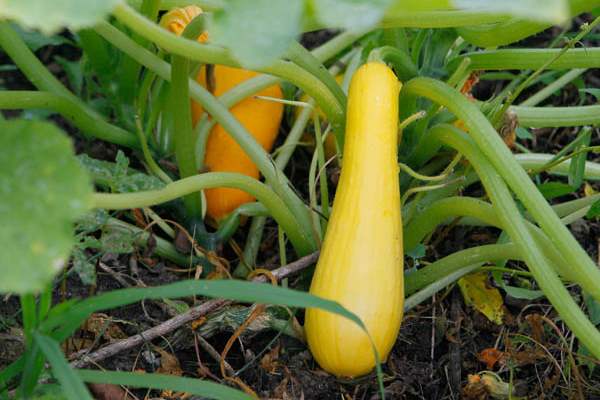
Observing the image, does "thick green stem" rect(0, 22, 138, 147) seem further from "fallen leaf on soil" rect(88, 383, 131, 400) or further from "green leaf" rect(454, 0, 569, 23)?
"green leaf" rect(454, 0, 569, 23)

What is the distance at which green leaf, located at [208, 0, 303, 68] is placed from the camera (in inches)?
35.4

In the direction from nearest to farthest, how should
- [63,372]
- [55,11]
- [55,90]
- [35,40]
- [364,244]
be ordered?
A: [55,11] → [63,372] → [364,244] → [55,90] → [35,40]

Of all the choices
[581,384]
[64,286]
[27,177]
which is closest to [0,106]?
[64,286]

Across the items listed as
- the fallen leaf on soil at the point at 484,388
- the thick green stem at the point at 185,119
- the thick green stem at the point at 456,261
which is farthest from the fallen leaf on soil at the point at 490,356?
the thick green stem at the point at 185,119

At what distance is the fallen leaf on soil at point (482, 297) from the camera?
64.0 inches

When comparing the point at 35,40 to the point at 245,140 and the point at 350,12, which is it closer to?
the point at 245,140

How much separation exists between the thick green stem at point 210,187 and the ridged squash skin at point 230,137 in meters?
0.21

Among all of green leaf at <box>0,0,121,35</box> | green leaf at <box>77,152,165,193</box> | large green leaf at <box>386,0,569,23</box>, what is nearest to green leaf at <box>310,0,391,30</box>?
large green leaf at <box>386,0,569,23</box>

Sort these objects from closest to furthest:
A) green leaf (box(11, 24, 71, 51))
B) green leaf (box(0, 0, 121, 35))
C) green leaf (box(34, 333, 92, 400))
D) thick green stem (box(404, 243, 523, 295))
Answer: green leaf (box(0, 0, 121, 35)), green leaf (box(34, 333, 92, 400)), thick green stem (box(404, 243, 523, 295)), green leaf (box(11, 24, 71, 51))

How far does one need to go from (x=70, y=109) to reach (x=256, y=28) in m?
0.82

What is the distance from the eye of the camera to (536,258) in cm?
125

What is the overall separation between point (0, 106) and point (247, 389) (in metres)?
0.65

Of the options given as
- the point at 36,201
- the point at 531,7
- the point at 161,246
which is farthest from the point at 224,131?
the point at 531,7

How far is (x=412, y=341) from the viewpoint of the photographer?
5.17ft
